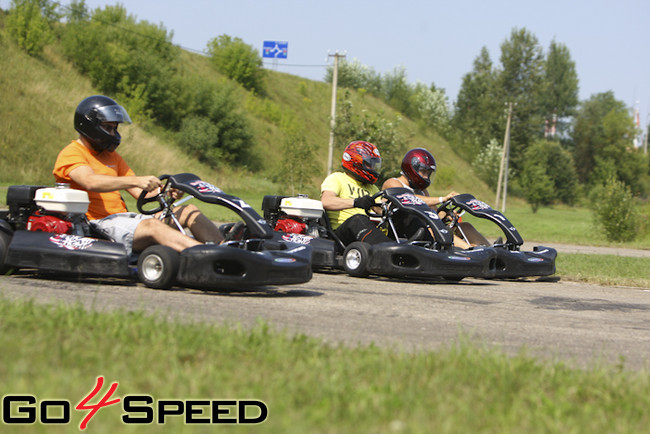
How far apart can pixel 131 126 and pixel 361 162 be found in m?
33.3

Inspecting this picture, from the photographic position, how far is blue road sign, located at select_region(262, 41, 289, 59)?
2611 inches

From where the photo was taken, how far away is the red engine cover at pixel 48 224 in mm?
6617

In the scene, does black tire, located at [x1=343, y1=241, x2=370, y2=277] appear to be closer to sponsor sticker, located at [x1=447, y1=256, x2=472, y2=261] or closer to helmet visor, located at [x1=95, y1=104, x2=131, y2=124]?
sponsor sticker, located at [x1=447, y1=256, x2=472, y2=261]

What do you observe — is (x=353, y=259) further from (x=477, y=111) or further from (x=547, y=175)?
(x=477, y=111)

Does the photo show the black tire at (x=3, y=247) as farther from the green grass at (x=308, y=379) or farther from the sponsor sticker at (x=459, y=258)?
the sponsor sticker at (x=459, y=258)

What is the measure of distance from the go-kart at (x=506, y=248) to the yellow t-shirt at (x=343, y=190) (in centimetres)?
105

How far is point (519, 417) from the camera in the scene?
120 inches

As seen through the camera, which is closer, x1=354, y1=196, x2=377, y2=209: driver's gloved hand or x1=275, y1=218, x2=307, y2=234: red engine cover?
x1=354, y1=196, x2=377, y2=209: driver's gloved hand

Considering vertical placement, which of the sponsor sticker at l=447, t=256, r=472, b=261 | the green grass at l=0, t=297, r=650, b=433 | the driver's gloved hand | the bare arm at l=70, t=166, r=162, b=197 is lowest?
the green grass at l=0, t=297, r=650, b=433

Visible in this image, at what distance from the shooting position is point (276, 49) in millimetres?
66812

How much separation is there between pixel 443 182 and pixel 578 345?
207 ft

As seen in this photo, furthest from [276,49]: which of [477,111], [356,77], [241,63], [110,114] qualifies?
[110,114]

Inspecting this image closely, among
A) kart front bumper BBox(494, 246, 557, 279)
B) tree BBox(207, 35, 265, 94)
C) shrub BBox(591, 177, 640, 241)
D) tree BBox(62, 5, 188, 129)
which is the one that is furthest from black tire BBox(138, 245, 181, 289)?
tree BBox(207, 35, 265, 94)

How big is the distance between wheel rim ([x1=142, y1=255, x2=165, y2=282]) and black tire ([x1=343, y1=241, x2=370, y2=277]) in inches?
115
